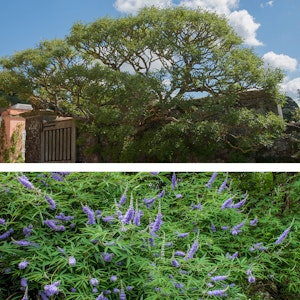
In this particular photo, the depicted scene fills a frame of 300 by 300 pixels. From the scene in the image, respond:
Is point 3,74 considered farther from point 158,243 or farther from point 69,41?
point 158,243

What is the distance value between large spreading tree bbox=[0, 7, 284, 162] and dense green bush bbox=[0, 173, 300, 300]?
5.57 metres

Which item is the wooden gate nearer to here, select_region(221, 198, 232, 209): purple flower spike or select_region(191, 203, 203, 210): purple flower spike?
select_region(191, 203, 203, 210): purple flower spike

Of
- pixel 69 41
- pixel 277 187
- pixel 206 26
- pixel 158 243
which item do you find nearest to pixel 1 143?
pixel 69 41

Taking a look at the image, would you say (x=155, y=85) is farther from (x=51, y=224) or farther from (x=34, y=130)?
(x=51, y=224)

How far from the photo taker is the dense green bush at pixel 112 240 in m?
1.60

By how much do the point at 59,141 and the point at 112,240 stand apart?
808 cm

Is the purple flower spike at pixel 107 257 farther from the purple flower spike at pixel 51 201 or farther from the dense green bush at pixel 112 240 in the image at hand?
the purple flower spike at pixel 51 201

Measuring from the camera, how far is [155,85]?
26.3ft

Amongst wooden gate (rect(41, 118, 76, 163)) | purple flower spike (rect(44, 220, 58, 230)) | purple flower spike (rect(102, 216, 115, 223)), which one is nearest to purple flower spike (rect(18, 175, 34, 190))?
purple flower spike (rect(44, 220, 58, 230))

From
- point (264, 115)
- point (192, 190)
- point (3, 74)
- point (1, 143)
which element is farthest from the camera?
point (1, 143)

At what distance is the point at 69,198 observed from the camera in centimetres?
187

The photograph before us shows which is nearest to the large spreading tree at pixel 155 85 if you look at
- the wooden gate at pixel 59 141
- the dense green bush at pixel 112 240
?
the wooden gate at pixel 59 141

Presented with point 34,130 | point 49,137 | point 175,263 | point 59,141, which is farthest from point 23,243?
point 34,130

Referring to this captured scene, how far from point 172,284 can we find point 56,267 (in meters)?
0.37
